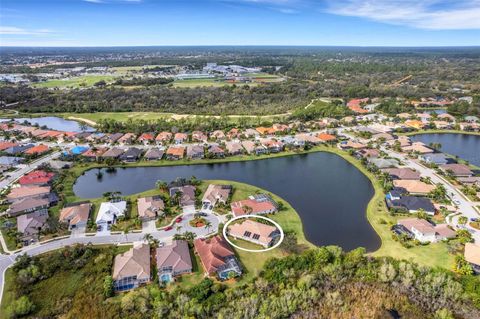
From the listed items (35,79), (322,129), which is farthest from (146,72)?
(322,129)

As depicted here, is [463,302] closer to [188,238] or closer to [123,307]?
[188,238]

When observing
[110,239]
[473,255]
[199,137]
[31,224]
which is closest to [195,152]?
[199,137]

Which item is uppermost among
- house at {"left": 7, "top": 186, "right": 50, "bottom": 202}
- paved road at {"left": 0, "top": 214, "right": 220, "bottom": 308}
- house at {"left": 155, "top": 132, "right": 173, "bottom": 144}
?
house at {"left": 155, "top": 132, "right": 173, "bottom": 144}

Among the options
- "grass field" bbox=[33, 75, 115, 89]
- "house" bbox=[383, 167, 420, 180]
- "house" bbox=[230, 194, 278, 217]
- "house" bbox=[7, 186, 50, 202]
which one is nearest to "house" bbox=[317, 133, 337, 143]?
"house" bbox=[383, 167, 420, 180]

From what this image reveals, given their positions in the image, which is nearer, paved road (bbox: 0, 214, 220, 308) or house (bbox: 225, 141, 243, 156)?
paved road (bbox: 0, 214, 220, 308)

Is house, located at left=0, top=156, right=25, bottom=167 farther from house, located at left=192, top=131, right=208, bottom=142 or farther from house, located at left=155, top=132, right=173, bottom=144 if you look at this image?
house, located at left=192, top=131, right=208, bottom=142

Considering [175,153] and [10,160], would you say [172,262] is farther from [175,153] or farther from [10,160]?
[10,160]
